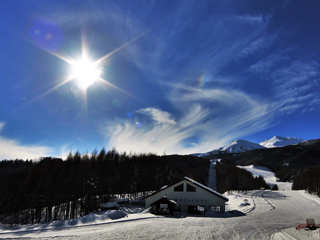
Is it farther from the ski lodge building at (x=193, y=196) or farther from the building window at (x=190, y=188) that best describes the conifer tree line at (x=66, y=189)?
the building window at (x=190, y=188)

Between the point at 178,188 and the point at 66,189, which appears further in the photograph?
the point at 66,189

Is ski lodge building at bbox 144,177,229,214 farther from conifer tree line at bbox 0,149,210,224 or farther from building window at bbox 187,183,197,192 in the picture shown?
conifer tree line at bbox 0,149,210,224

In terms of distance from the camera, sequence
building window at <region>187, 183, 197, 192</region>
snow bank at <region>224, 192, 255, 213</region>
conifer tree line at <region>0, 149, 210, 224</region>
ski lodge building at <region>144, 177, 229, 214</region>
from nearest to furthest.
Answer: ski lodge building at <region>144, 177, 229, 214</region>
snow bank at <region>224, 192, 255, 213</region>
building window at <region>187, 183, 197, 192</region>
conifer tree line at <region>0, 149, 210, 224</region>

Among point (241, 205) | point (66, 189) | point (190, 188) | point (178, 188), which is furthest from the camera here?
point (66, 189)

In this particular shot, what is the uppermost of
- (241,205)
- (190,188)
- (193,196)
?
(190,188)

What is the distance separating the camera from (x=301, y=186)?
94.2m

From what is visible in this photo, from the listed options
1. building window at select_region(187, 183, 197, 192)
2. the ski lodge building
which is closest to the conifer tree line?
the ski lodge building

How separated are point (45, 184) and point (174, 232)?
4857cm

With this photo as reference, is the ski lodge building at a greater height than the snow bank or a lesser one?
greater

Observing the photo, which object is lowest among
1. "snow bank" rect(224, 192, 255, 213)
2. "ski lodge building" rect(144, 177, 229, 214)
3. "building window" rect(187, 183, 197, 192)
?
"snow bank" rect(224, 192, 255, 213)

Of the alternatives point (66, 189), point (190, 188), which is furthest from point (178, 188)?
point (66, 189)

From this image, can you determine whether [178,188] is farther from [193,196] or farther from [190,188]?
[193,196]

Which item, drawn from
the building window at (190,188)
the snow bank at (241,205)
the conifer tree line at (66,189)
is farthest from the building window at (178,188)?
the conifer tree line at (66,189)

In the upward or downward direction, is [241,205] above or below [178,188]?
below
